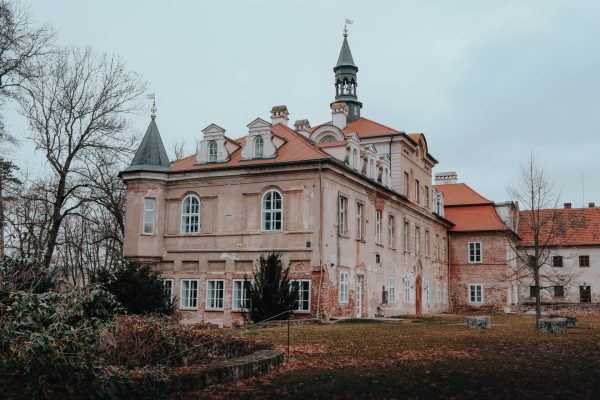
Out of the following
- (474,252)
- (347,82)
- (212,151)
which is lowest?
(474,252)

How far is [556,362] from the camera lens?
13148 millimetres

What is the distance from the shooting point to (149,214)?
30484mm

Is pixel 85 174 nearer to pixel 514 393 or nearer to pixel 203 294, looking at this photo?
pixel 203 294

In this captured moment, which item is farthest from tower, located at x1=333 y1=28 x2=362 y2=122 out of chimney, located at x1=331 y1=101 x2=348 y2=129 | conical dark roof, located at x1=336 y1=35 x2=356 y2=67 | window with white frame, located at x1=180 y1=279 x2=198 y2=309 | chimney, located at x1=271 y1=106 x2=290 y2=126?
window with white frame, located at x1=180 y1=279 x2=198 y2=309

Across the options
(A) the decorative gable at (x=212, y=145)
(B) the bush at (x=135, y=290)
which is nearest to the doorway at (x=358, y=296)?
(A) the decorative gable at (x=212, y=145)

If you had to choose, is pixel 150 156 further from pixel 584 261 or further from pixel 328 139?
Answer: pixel 584 261

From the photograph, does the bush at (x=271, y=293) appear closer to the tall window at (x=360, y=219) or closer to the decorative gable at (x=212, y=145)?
the tall window at (x=360, y=219)

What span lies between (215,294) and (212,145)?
23.4ft

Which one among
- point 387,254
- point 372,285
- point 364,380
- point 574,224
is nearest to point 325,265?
point 372,285

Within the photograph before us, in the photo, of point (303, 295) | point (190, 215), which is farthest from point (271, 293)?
point (190, 215)

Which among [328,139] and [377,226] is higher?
[328,139]

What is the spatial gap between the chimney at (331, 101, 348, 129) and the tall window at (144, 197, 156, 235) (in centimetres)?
1330

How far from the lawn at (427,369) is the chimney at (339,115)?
71.5 ft

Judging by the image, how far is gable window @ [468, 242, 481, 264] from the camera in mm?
48156
